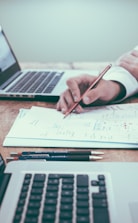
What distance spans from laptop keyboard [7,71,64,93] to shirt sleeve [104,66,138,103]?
0.18 m

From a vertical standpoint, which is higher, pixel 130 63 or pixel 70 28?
pixel 130 63

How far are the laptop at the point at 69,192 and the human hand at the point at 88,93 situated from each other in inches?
10.5

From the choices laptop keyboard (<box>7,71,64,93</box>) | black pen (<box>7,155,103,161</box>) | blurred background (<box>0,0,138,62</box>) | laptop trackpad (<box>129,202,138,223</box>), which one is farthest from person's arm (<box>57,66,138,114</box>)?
blurred background (<box>0,0,138,62</box>)

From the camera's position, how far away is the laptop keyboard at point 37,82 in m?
0.91

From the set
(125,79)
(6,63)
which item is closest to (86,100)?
(125,79)

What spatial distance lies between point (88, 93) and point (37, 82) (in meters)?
0.26

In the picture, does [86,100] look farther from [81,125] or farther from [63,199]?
[63,199]

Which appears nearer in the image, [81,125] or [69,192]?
[69,192]

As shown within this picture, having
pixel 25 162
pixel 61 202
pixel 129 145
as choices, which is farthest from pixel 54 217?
pixel 129 145

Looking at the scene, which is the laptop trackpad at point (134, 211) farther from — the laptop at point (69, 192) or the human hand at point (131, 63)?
the human hand at point (131, 63)

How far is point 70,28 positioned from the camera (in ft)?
7.12

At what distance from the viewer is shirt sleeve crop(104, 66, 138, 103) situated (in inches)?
34.1

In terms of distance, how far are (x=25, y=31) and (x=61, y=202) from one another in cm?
194

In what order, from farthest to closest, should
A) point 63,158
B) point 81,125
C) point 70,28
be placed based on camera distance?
point 70,28
point 81,125
point 63,158
